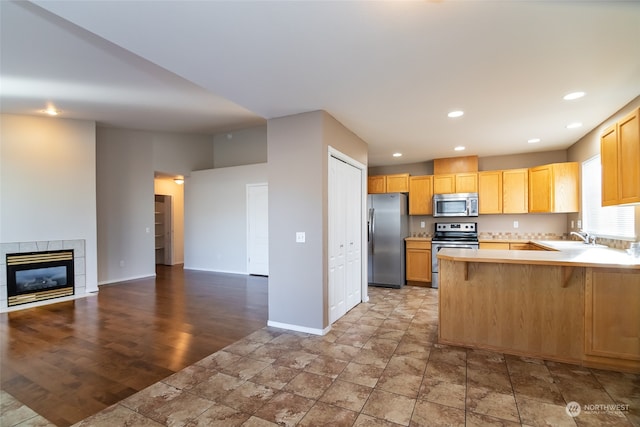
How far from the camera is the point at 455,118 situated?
146 inches

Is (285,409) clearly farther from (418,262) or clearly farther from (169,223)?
(169,223)

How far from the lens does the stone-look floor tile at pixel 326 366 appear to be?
8.36ft

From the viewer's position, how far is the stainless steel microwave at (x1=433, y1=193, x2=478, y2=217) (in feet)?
18.6

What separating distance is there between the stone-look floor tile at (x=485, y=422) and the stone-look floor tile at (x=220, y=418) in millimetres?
1457

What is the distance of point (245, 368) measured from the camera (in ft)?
8.65

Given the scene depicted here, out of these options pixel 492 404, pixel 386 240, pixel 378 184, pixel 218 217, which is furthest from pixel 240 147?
pixel 492 404

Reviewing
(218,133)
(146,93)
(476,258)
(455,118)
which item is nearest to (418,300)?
(476,258)

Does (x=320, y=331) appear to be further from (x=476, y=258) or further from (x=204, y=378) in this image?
(x=476, y=258)

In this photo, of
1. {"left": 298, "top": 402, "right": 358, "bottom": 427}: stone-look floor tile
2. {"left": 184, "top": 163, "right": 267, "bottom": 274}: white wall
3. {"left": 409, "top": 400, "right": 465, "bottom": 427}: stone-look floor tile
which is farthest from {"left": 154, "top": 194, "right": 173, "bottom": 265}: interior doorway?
{"left": 409, "top": 400, "right": 465, "bottom": 427}: stone-look floor tile

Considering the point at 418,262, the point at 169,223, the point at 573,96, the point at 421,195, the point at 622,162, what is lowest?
the point at 418,262

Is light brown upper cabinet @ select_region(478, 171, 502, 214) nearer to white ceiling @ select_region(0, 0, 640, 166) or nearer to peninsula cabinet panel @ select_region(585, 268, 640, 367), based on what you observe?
white ceiling @ select_region(0, 0, 640, 166)

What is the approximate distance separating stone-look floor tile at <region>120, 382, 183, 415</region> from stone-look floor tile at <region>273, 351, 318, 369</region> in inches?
34.2

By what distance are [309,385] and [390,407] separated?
2.11ft

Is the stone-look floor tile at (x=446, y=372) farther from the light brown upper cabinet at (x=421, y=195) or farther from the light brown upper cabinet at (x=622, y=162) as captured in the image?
the light brown upper cabinet at (x=421, y=195)
